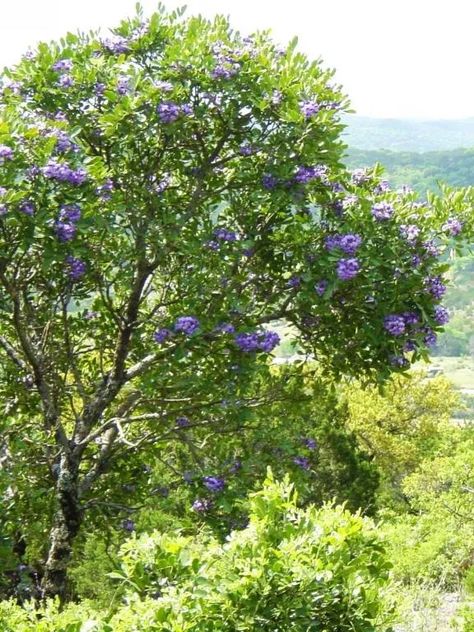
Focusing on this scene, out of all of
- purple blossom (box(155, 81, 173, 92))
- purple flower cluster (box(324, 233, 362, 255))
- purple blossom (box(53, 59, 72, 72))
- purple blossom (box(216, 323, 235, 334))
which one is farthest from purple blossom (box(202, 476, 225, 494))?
purple blossom (box(53, 59, 72, 72))

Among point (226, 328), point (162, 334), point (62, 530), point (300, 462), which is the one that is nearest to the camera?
point (226, 328)

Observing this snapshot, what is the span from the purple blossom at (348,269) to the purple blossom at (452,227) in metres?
0.85

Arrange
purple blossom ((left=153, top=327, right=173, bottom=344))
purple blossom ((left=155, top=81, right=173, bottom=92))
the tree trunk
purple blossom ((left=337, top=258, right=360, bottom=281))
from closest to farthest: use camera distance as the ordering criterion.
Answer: purple blossom ((left=155, top=81, right=173, bottom=92)) < purple blossom ((left=337, top=258, right=360, bottom=281)) < purple blossom ((left=153, top=327, right=173, bottom=344)) < the tree trunk

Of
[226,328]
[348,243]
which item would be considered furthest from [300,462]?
[348,243]

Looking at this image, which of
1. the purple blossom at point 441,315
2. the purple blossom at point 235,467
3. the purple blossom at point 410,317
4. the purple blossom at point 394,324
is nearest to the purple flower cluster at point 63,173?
the purple blossom at point 394,324

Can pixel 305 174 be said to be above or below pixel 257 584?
above

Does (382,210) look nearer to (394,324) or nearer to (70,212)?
(394,324)

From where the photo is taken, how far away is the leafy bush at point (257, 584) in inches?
155

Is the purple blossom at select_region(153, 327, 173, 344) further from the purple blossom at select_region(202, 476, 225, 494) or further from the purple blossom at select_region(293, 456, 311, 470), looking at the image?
the purple blossom at select_region(293, 456, 311, 470)

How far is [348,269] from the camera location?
18.0ft

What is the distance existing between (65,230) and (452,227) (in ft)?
9.49

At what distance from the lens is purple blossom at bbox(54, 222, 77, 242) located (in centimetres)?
527

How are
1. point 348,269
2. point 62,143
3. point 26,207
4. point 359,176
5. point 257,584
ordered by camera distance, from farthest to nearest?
1. point 359,176
2. point 348,269
3. point 62,143
4. point 26,207
5. point 257,584

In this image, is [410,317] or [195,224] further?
[195,224]
